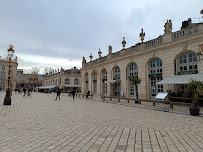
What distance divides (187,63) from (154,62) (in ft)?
11.8

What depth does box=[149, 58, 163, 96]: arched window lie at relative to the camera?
1545cm

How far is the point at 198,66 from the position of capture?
1223cm

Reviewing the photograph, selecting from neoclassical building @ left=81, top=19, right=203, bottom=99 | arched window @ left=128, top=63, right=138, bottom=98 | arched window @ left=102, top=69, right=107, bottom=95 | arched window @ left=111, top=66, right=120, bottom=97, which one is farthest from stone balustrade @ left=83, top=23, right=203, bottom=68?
arched window @ left=102, top=69, right=107, bottom=95

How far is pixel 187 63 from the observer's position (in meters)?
13.2

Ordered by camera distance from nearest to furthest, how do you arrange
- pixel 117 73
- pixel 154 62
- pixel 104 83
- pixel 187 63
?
pixel 187 63 < pixel 154 62 < pixel 117 73 < pixel 104 83

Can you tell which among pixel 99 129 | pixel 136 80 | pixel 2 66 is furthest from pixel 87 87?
pixel 2 66

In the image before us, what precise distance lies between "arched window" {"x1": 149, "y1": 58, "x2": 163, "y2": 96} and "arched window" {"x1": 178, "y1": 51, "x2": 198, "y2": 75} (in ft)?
6.93

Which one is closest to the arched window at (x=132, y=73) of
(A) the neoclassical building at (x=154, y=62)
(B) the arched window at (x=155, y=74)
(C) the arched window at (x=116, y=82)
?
(A) the neoclassical building at (x=154, y=62)

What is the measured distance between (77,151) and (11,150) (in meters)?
1.56

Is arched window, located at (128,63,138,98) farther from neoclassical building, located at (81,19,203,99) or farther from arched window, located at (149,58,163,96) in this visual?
arched window, located at (149,58,163,96)

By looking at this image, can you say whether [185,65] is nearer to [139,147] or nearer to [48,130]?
[139,147]

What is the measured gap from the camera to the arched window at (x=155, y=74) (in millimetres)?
15453

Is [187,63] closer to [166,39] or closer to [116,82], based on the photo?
[166,39]

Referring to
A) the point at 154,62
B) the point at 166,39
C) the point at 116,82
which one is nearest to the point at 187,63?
the point at 166,39
